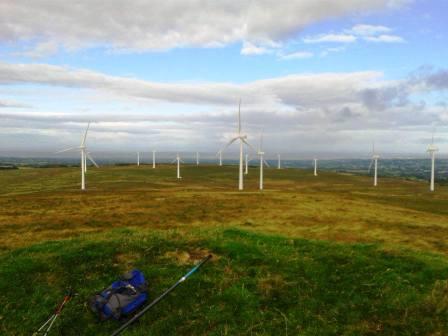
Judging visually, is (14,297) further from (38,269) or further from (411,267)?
(411,267)

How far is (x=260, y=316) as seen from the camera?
33.0 ft

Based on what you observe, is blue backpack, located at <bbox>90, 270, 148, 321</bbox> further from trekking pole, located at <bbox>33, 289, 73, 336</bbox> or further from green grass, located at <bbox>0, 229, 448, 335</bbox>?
trekking pole, located at <bbox>33, 289, 73, 336</bbox>

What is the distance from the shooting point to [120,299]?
33.2 ft

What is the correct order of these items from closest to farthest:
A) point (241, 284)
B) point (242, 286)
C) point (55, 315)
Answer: point (55, 315)
point (242, 286)
point (241, 284)

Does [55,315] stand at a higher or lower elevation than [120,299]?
lower

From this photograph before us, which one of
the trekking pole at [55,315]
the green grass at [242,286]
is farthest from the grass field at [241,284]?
the trekking pole at [55,315]

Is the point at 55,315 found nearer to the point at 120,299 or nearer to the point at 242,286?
the point at 120,299

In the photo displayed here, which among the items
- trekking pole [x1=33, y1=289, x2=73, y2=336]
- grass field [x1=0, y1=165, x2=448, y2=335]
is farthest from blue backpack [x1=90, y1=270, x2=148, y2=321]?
trekking pole [x1=33, y1=289, x2=73, y2=336]

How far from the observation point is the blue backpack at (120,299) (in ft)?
32.5

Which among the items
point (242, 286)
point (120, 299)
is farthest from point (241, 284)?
point (120, 299)

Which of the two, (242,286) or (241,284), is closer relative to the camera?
(242,286)

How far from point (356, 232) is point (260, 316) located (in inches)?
618

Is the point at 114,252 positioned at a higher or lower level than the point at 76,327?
higher

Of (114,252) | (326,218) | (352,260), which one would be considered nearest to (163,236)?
(114,252)
